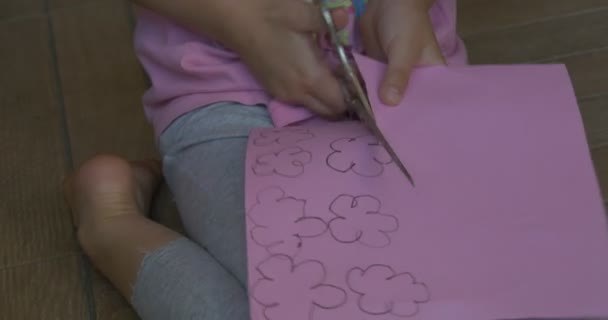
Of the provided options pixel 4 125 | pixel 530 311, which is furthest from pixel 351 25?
pixel 4 125

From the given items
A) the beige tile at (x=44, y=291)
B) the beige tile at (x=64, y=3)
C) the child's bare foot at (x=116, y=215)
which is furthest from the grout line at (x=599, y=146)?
the beige tile at (x=64, y=3)

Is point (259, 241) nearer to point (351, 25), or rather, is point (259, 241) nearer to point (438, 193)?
point (438, 193)

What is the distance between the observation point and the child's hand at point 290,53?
27.2 inches

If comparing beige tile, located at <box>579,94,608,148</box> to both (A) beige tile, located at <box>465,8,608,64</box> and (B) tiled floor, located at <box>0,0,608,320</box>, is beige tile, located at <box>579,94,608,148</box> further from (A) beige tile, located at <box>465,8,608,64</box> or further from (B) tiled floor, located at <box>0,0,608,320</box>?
(A) beige tile, located at <box>465,8,608,64</box>

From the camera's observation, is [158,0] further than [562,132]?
Yes

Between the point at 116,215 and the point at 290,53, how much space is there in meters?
0.25

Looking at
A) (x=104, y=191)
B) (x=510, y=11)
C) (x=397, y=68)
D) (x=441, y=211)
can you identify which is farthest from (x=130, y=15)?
(x=441, y=211)

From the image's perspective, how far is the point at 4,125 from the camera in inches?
40.5

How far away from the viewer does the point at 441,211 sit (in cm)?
57

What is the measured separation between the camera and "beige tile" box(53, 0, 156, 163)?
98 cm

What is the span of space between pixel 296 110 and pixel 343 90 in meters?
0.07

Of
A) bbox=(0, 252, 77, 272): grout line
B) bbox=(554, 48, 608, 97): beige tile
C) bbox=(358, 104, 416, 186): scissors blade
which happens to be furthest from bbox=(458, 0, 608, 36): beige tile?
bbox=(0, 252, 77, 272): grout line

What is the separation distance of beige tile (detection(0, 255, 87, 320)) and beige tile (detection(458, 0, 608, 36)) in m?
0.62

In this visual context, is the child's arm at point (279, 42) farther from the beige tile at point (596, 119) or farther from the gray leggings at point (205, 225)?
the beige tile at point (596, 119)
